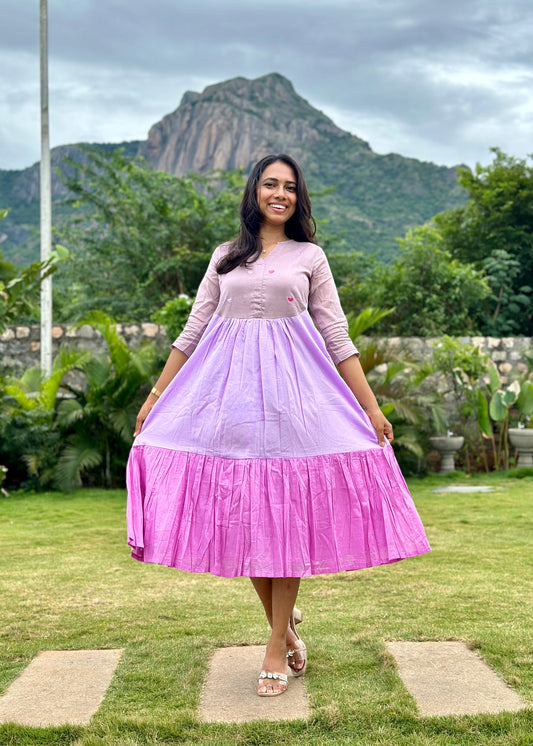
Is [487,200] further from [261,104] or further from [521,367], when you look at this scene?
[261,104]

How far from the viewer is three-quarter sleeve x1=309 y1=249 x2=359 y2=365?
3.04m

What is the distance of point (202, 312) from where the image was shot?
125 inches

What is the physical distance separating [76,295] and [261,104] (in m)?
51.8

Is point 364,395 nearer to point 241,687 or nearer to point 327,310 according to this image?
point 327,310

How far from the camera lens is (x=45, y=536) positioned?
6852 millimetres

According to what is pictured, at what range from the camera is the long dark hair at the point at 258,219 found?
308 centimetres

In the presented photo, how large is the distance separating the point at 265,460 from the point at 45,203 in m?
9.79

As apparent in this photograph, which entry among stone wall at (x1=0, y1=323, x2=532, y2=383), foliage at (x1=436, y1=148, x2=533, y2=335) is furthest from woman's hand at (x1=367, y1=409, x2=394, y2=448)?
foliage at (x1=436, y1=148, x2=533, y2=335)

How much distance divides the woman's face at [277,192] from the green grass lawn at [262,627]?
5.54 feet

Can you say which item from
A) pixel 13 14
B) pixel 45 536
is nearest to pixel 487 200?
pixel 13 14

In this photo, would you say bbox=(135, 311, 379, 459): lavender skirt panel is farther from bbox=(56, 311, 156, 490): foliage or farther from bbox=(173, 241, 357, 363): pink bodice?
bbox=(56, 311, 156, 490): foliage

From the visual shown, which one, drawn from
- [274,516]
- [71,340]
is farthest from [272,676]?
[71,340]

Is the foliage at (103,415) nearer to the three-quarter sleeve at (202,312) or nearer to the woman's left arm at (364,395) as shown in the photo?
Result: the three-quarter sleeve at (202,312)

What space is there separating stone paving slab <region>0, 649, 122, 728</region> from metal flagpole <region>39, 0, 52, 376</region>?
8.26 m
